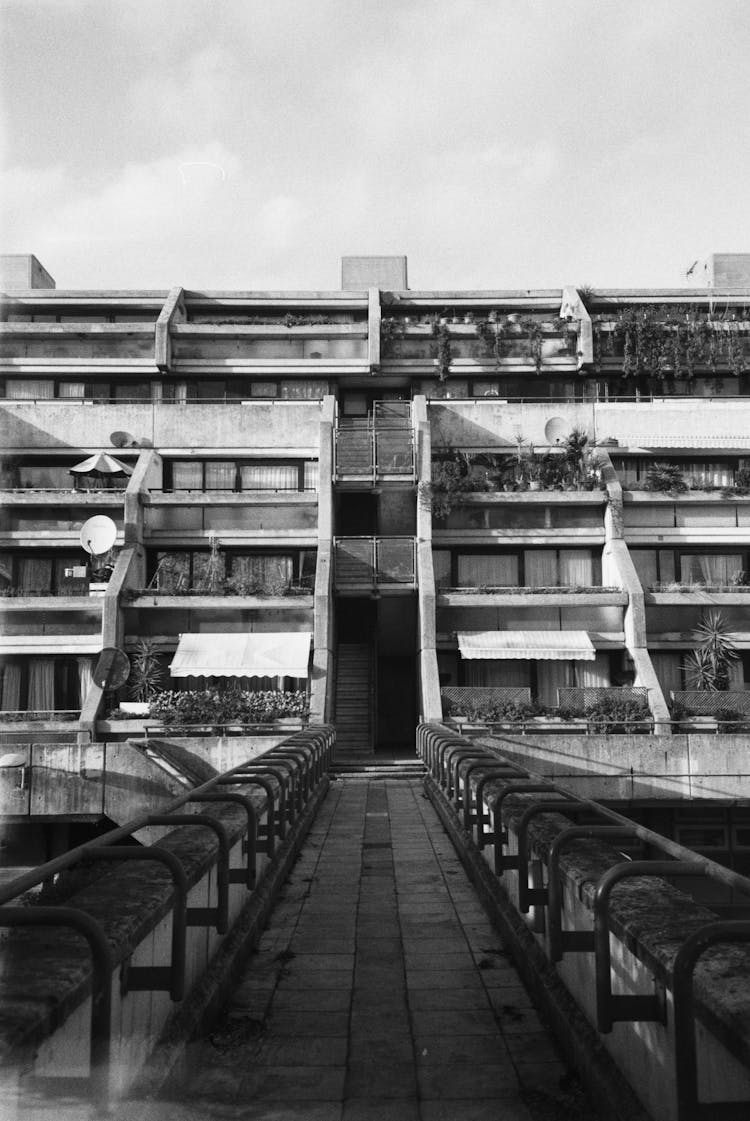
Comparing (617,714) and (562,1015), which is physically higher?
(617,714)

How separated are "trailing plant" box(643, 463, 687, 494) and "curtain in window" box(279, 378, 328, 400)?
48.0 feet

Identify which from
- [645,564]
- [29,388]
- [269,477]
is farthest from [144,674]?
[645,564]

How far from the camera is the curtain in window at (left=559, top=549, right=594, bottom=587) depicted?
38000 mm

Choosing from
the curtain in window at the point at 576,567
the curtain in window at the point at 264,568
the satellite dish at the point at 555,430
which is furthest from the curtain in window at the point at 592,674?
the curtain in window at the point at 264,568

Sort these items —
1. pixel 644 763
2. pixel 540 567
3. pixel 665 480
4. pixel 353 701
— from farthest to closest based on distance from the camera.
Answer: pixel 540 567
pixel 665 480
pixel 353 701
pixel 644 763

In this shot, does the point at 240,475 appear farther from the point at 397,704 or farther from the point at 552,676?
the point at 552,676

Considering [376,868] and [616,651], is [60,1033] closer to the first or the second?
[376,868]

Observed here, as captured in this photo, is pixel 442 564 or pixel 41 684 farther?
pixel 442 564

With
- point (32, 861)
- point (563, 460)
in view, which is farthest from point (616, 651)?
point (32, 861)

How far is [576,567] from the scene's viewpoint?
38.1m

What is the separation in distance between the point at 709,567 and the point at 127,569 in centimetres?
2120

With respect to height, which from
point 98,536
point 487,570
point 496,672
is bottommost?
point 496,672

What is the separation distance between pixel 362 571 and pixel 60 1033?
1272 inches

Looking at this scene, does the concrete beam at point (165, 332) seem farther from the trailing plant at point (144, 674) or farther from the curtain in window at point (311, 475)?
the trailing plant at point (144, 674)
